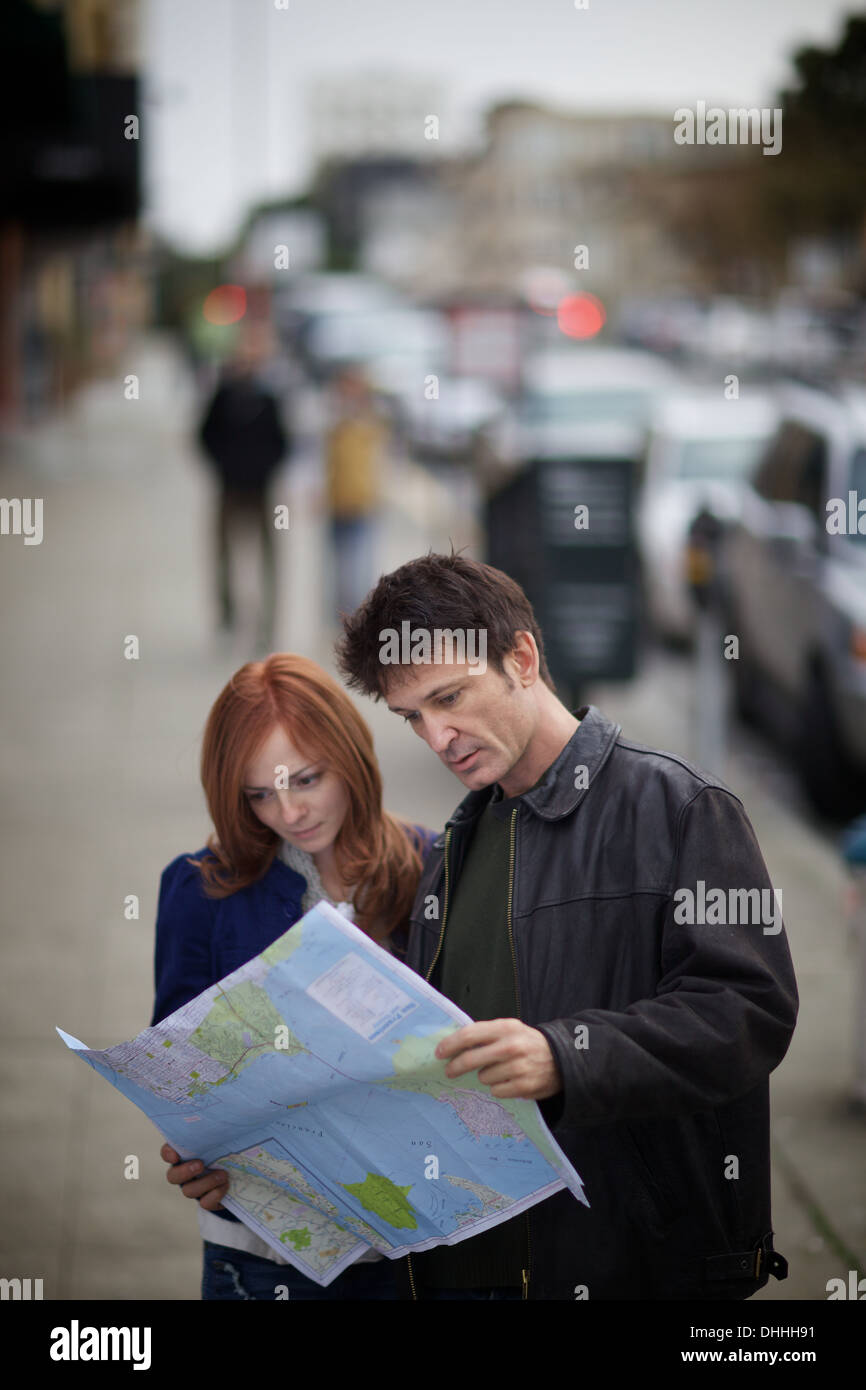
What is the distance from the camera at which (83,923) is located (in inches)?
274

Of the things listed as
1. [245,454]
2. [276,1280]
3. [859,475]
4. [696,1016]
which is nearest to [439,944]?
[696,1016]

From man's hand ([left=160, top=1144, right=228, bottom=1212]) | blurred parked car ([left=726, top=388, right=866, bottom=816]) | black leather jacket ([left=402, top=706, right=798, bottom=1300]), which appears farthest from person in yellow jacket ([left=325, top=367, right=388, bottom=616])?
black leather jacket ([left=402, top=706, right=798, bottom=1300])

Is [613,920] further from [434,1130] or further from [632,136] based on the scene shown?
[632,136]

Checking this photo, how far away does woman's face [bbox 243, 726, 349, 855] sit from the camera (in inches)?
107

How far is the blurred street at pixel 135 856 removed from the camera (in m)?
4.62

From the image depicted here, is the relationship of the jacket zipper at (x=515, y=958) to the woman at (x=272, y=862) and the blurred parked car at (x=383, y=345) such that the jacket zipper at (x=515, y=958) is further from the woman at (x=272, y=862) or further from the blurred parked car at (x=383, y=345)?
the blurred parked car at (x=383, y=345)

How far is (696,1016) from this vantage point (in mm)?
2137

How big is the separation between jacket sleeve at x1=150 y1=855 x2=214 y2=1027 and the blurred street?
0.88m

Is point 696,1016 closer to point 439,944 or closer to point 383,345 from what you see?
point 439,944

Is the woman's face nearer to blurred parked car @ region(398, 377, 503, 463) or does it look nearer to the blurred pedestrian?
the blurred pedestrian

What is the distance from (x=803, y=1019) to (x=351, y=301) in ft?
175

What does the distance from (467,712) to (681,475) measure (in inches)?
431

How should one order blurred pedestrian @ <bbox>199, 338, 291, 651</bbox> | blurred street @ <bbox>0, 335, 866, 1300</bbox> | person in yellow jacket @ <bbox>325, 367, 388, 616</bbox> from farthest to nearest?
person in yellow jacket @ <bbox>325, 367, 388, 616</bbox> < blurred pedestrian @ <bbox>199, 338, 291, 651</bbox> < blurred street @ <bbox>0, 335, 866, 1300</bbox>
